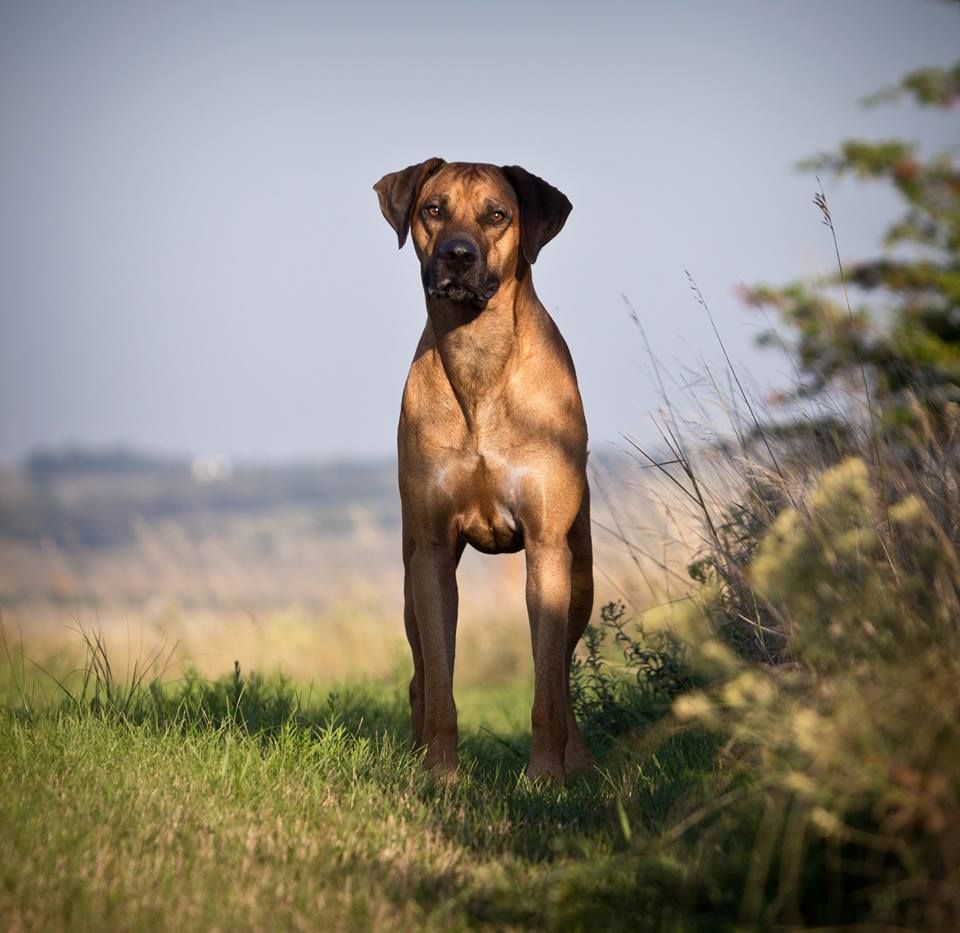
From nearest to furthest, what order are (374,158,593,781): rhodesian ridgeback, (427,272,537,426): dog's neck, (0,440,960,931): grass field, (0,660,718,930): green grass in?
(0,440,960,931): grass field, (0,660,718,930): green grass, (374,158,593,781): rhodesian ridgeback, (427,272,537,426): dog's neck

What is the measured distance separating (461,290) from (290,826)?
2.19 metres

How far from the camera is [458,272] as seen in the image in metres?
5.06

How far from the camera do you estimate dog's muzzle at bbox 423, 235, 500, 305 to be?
5016 mm

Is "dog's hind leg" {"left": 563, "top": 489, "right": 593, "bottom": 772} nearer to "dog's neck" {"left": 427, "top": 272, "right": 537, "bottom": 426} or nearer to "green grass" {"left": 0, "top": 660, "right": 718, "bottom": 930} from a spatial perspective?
"green grass" {"left": 0, "top": 660, "right": 718, "bottom": 930}

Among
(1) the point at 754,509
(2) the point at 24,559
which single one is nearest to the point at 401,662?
(1) the point at 754,509

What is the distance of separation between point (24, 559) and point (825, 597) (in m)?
52.4

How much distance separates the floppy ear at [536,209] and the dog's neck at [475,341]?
0.18 metres

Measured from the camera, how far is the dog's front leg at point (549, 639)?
5.09 meters

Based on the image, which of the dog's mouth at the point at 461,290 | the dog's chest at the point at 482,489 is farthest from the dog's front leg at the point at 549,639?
the dog's mouth at the point at 461,290

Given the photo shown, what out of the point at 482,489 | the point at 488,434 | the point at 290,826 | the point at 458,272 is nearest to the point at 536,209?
the point at 458,272

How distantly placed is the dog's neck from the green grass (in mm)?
1420

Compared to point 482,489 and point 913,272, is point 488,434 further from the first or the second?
point 913,272

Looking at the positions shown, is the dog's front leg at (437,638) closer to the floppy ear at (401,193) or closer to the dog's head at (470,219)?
the dog's head at (470,219)

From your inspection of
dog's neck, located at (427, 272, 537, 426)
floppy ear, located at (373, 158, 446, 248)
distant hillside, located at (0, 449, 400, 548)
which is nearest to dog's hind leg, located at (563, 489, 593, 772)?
dog's neck, located at (427, 272, 537, 426)
